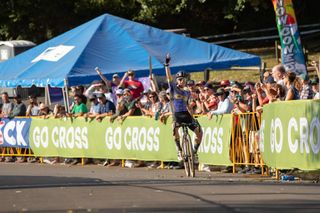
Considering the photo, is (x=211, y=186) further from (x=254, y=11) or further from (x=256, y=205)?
(x=254, y=11)

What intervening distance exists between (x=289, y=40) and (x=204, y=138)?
4319mm

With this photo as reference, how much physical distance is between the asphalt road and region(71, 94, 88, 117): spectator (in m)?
5.06

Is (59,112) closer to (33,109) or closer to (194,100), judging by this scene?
(33,109)

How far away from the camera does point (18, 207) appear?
14336 millimetres

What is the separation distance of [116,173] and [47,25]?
28.2 metres

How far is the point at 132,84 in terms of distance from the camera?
26.2 meters

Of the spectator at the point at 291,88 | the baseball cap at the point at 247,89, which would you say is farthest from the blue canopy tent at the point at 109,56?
the spectator at the point at 291,88

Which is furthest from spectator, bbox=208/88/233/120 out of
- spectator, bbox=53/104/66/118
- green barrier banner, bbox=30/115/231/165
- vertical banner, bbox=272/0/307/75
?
spectator, bbox=53/104/66/118

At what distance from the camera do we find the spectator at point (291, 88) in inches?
739

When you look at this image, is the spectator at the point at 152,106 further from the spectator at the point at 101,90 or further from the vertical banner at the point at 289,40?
the vertical banner at the point at 289,40

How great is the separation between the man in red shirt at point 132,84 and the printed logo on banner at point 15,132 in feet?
10.2

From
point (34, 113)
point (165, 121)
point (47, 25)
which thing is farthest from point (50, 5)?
point (165, 121)

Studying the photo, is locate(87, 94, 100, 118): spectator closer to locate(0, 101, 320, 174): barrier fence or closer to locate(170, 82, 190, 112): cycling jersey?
locate(0, 101, 320, 174): barrier fence

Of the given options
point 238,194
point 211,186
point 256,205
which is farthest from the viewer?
point 211,186
